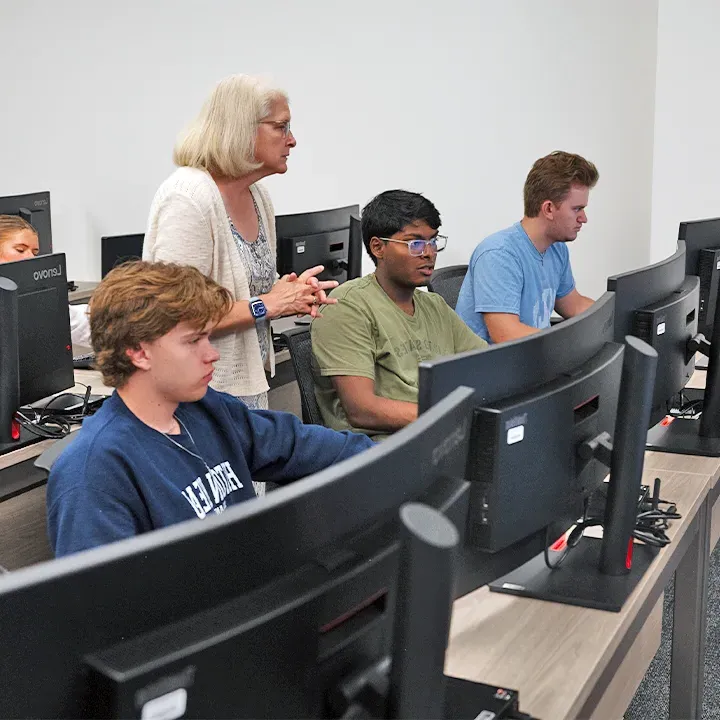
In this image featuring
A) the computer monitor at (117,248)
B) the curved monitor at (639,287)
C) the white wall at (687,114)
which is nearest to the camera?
the curved monitor at (639,287)

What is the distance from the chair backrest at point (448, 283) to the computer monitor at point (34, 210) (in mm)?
1716

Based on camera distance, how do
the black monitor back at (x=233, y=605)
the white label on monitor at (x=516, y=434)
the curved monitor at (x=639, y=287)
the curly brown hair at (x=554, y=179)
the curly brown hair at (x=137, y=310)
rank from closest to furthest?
1. the black monitor back at (x=233, y=605)
2. the white label on monitor at (x=516, y=434)
3. the curly brown hair at (x=137, y=310)
4. the curved monitor at (x=639, y=287)
5. the curly brown hair at (x=554, y=179)

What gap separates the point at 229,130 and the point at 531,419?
1282 mm

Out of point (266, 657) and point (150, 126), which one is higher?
point (150, 126)

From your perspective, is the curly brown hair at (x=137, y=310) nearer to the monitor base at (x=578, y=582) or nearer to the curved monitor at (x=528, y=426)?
the curved monitor at (x=528, y=426)

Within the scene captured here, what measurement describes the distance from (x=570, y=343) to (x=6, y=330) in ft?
4.13

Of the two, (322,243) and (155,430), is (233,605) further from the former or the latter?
(322,243)

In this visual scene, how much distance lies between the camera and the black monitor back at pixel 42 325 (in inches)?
93.3

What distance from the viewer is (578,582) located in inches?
63.3

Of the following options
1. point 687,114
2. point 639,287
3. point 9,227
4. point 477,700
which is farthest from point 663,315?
point 687,114

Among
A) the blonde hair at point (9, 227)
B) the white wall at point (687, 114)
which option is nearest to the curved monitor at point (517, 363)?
the blonde hair at point (9, 227)

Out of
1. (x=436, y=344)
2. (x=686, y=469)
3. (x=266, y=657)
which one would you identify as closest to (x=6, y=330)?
(x=436, y=344)

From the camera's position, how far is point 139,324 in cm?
150

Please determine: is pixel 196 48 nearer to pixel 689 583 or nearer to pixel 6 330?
pixel 6 330
